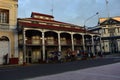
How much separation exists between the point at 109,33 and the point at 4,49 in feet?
167

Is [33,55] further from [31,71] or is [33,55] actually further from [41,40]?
[31,71]

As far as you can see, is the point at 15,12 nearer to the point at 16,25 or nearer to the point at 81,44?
the point at 16,25

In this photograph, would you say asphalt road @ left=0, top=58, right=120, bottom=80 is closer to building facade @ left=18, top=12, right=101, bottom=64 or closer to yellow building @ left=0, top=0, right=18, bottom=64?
building facade @ left=18, top=12, right=101, bottom=64

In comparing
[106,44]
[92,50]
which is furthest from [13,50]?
[106,44]

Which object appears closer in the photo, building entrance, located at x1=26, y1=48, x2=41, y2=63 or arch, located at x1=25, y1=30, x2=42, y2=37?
building entrance, located at x1=26, y1=48, x2=41, y2=63

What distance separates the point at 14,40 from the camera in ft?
114

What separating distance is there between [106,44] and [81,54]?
36148mm

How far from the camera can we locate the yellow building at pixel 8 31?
33.5 meters

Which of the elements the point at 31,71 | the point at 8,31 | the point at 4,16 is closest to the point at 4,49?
the point at 8,31

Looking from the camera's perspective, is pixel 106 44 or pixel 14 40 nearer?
pixel 14 40

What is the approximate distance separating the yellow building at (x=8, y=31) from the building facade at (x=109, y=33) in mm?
42868

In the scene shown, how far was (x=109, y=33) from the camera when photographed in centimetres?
7625

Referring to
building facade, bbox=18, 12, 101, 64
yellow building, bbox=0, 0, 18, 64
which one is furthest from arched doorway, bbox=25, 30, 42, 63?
yellow building, bbox=0, 0, 18, 64

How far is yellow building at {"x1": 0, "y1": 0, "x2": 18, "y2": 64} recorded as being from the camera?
33534 millimetres
